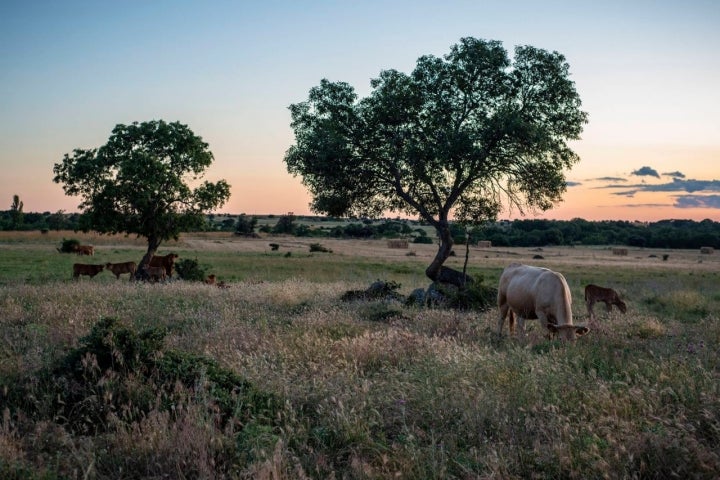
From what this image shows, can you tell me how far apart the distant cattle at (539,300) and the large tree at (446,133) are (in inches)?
297

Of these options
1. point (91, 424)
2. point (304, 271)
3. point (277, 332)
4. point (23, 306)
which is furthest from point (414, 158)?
point (304, 271)

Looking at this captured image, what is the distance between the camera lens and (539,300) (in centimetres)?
1215

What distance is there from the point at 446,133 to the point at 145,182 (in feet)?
48.2

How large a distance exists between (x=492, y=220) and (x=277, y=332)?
15640 millimetres

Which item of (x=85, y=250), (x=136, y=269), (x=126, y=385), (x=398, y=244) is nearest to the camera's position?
(x=126, y=385)

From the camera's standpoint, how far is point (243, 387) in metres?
6.63

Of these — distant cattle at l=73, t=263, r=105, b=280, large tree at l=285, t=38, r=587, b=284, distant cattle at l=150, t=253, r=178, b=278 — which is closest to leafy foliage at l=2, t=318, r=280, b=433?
large tree at l=285, t=38, r=587, b=284

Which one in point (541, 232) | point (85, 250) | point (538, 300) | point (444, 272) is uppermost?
point (541, 232)

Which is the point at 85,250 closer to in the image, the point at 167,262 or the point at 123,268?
the point at 123,268

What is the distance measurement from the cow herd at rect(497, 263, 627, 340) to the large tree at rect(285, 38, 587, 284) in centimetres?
752

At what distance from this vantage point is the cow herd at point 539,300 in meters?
11.1

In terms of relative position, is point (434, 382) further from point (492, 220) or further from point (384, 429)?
point (492, 220)

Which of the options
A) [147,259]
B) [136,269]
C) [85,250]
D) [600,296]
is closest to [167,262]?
[147,259]

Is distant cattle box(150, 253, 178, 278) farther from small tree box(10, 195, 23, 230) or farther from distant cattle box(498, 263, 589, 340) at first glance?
small tree box(10, 195, 23, 230)
